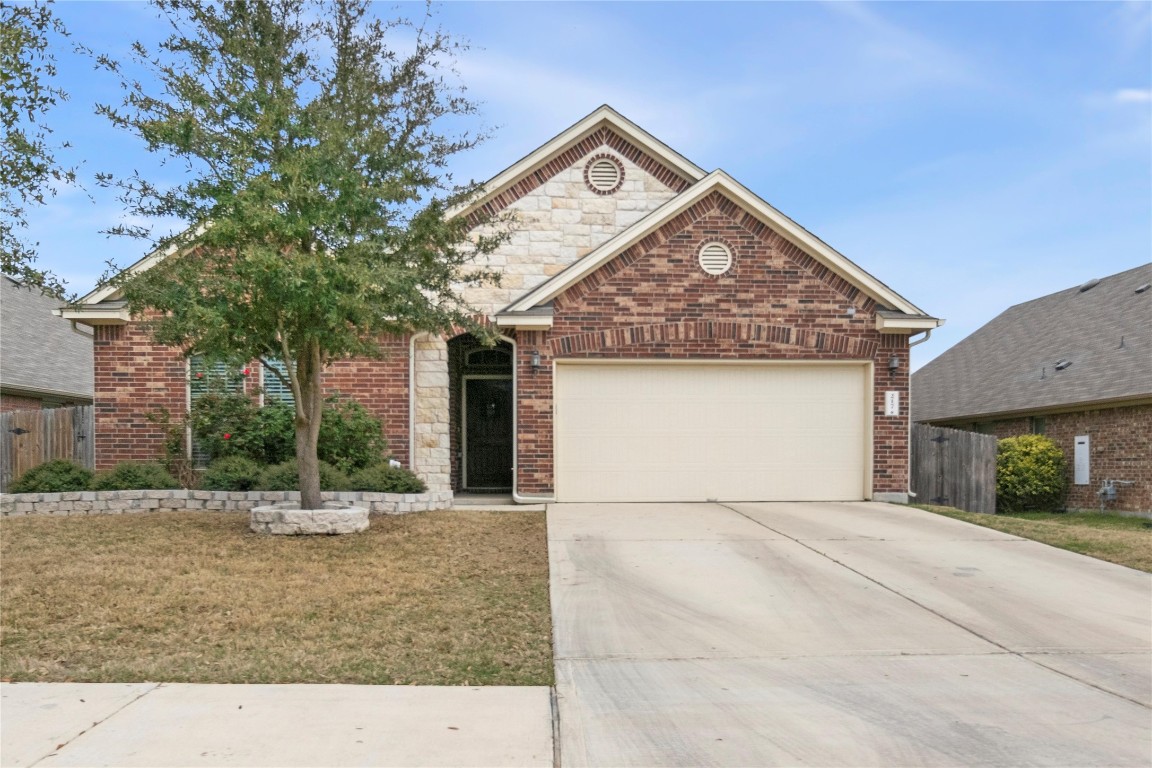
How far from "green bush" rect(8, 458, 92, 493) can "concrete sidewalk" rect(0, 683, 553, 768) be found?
7.86 metres

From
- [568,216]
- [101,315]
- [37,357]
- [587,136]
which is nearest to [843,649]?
[568,216]

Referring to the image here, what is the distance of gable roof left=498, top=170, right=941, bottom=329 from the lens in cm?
1362

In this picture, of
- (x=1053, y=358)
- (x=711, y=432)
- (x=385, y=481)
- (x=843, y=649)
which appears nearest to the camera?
(x=843, y=649)

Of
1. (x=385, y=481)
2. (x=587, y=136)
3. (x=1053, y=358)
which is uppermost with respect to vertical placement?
(x=587, y=136)

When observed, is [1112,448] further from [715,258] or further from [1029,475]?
[715,258]

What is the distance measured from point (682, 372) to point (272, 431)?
6396 mm

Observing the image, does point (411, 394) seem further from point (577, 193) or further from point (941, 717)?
point (941, 717)

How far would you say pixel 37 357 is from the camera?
21062 mm

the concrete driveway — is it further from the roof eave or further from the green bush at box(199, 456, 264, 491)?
the roof eave

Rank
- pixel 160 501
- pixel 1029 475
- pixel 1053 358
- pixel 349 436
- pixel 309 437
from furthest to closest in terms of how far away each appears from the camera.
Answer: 1. pixel 1053 358
2. pixel 1029 475
3. pixel 349 436
4. pixel 160 501
5. pixel 309 437

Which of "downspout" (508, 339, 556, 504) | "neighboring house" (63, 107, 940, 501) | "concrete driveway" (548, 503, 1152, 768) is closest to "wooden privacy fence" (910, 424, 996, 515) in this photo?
"neighboring house" (63, 107, 940, 501)

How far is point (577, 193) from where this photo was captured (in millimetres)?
15984

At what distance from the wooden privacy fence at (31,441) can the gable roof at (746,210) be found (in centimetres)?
756

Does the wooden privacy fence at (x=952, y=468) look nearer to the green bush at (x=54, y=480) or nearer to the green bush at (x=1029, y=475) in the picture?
the green bush at (x=1029, y=475)
